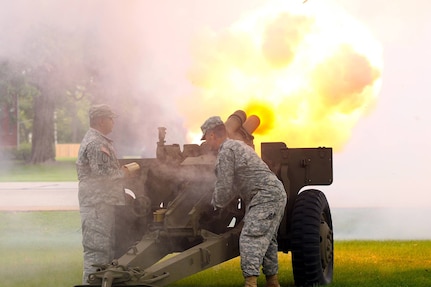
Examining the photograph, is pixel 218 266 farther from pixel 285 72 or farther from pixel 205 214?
pixel 285 72

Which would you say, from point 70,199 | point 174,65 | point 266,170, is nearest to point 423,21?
point 174,65

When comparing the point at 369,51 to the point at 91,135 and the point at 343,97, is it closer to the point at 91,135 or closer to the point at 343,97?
the point at 343,97

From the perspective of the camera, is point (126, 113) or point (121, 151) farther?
point (121, 151)

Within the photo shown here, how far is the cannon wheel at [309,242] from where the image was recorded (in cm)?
1004

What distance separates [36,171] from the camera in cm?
2428

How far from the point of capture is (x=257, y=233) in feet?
29.8

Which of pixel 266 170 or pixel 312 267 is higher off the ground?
pixel 266 170

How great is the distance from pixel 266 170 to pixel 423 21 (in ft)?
22.9

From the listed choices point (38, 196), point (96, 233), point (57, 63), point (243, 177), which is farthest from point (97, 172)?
point (38, 196)

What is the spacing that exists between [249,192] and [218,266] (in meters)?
2.92

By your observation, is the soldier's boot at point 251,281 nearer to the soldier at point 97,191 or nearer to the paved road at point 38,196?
the soldier at point 97,191

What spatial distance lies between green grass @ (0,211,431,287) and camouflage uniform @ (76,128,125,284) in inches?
35.4

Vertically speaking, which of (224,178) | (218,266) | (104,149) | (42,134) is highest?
(42,134)

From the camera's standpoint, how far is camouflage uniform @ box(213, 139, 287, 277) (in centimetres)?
905
